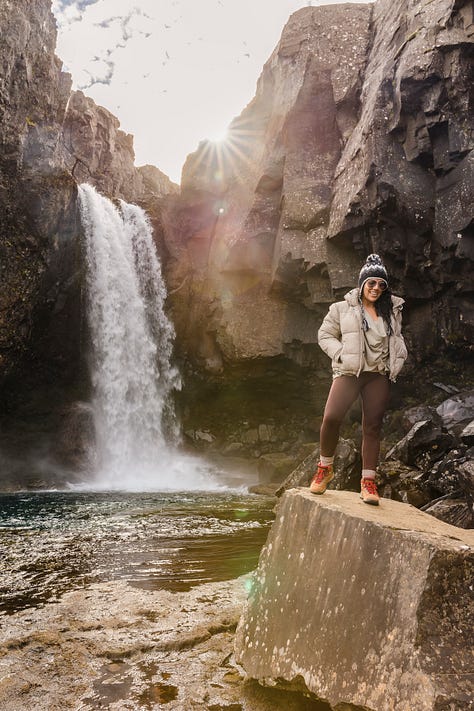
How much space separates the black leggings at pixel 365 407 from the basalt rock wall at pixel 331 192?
1247 cm

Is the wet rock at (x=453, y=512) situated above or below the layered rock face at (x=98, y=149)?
below

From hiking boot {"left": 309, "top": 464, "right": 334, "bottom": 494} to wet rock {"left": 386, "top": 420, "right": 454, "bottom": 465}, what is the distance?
7.73 m

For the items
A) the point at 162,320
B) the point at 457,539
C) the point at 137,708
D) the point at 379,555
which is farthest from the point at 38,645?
the point at 162,320

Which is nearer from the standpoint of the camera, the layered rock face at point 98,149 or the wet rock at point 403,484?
the wet rock at point 403,484

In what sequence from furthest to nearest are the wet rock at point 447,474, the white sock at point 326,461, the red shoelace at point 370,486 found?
the wet rock at point 447,474 → the white sock at point 326,461 → the red shoelace at point 370,486

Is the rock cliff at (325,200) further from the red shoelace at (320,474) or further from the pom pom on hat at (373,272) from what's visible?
the red shoelace at (320,474)

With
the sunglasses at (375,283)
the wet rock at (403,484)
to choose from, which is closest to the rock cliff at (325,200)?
the wet rock at (403,484)

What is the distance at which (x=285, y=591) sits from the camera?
3.04m

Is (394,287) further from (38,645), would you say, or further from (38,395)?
(38,645)

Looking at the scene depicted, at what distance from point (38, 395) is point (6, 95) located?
455 inches

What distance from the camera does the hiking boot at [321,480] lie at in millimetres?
3682

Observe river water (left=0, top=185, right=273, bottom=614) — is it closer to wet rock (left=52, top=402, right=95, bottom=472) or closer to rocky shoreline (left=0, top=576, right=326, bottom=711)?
wet rock (left=52, top=402, right=95, bottom=472)

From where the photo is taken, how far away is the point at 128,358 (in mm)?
22328

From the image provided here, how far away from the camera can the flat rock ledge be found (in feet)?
7.10
